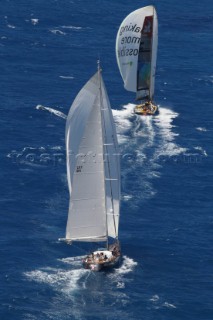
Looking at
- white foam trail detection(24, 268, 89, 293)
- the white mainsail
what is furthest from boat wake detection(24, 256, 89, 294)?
the white mainsail

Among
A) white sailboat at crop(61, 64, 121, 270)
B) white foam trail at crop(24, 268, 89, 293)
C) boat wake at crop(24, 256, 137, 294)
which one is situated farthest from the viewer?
white sailboat at crop(61, 64, 121, 270)

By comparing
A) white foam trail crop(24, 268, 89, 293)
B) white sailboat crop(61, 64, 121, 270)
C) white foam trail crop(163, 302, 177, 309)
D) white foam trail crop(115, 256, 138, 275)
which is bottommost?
white foam trail crop(163, 302, 177, 309)

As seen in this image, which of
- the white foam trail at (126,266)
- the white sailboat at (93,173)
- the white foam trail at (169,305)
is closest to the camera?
the white foam trail at (169,305)

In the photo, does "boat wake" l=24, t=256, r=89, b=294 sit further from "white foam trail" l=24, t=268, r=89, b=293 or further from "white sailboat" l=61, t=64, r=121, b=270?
"white sailboat" l=61, t=64, r=121, b=270

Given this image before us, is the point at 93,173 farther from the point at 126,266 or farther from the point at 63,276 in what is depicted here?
the point at 63,276

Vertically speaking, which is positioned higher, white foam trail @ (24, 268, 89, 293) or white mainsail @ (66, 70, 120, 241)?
white mainsail @ (66, 70, 120, 241)

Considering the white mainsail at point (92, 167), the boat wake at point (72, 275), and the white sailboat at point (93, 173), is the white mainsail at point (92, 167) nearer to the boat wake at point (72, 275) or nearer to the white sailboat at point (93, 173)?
the white sailboat at point (93, 173)

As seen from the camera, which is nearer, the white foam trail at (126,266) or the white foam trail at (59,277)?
the white foam trail at (59,277)

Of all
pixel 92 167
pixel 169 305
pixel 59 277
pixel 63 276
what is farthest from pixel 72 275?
pixel 92 167

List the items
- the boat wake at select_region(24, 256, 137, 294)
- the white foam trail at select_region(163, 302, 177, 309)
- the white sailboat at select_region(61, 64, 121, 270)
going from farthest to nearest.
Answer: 1. the white sailboat at select_region(61, 64, 121, 270)
2. the boat wake at select_region(24, 256, 137, 294)
3. the white foam trail at select_region(163, 302, 177, 309)

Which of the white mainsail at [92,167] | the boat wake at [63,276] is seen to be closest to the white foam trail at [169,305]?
the boat wake at [63,276]
